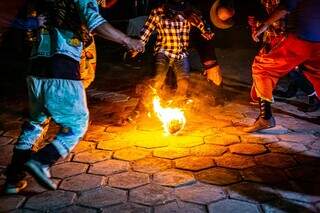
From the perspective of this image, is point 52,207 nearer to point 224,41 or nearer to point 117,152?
point 117,152

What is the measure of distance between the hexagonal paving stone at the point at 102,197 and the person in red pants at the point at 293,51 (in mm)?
2691

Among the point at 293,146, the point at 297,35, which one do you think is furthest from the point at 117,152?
the point at 297,35

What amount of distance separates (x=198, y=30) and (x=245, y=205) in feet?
11.3

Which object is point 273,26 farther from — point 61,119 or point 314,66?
point 61,119

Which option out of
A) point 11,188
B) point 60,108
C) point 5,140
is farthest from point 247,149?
point 5,140

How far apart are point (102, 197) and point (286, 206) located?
1.85 meters

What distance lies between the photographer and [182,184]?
14.9 feet

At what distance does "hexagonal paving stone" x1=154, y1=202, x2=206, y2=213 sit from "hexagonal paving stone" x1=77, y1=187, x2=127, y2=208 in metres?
0.41

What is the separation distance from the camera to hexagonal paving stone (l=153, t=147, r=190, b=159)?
5.29 meters

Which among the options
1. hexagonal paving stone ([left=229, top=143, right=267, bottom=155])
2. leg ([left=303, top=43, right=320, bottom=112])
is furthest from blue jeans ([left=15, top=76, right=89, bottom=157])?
leg ([left=303, top=43, right=320, bottom=112])

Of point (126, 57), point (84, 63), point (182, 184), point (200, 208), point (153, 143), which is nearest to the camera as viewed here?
point (200, 208)

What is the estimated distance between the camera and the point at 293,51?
5461 mm

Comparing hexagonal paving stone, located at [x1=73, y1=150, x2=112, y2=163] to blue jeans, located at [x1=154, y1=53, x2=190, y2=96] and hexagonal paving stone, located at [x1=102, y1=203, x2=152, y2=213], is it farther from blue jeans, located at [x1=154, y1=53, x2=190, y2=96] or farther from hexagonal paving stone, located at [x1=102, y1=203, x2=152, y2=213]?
blue jeans, located at [x1=154, y1=53, x2=190, y2=96]

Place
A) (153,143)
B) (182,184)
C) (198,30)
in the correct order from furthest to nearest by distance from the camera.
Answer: (198,30), (153,143), (182,184)
